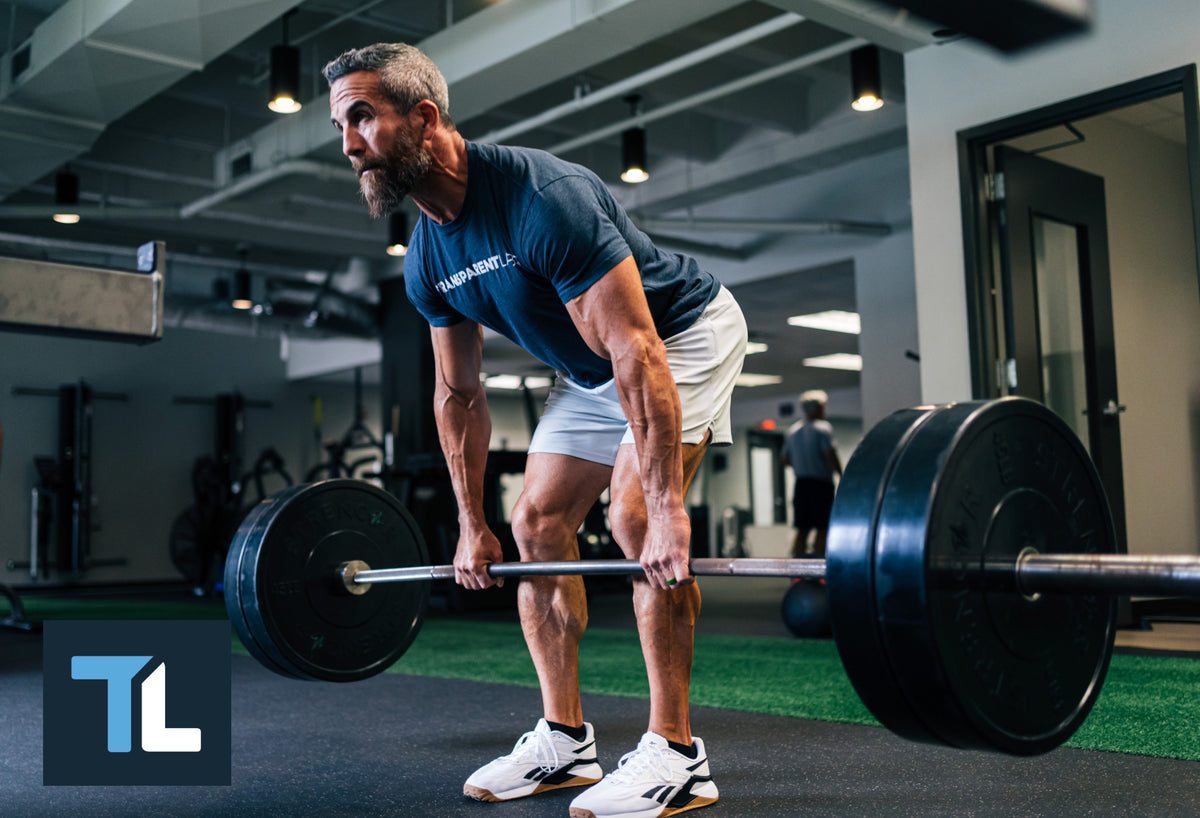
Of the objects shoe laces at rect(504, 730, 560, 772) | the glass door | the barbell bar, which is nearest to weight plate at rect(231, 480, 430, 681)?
shoe laces at rect(504, 730, 560, 772)

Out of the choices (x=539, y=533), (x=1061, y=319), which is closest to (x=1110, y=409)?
(x=1061, y=319)

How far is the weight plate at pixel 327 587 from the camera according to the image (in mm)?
1956

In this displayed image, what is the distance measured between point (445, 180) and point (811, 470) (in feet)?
16.7

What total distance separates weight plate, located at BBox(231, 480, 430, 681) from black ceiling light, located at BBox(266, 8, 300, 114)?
9.32ft

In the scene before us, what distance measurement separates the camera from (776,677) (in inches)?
121

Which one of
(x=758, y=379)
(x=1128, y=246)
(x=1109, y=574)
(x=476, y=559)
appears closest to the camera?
(x=1109, y=574)

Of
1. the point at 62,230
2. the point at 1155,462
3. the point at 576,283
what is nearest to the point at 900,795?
the point at 576,283

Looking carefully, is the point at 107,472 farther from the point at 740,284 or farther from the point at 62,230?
the point at 740,284

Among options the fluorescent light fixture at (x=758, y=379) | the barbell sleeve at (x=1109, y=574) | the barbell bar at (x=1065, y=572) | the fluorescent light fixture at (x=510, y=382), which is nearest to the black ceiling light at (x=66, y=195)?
the barbell bar at (x=1065, y=572)

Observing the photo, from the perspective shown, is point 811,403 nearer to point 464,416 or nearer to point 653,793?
point 464,416

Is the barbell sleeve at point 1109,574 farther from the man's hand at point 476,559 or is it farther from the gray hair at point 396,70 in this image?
the gray hair at point 396,70

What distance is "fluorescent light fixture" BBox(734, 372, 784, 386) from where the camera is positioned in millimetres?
13703

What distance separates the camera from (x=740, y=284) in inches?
317

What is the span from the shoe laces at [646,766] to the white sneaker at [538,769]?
18cm
